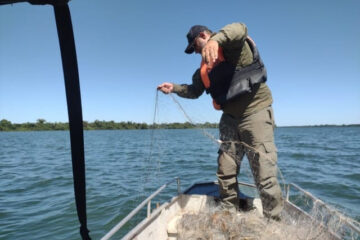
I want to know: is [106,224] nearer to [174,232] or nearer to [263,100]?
[174,232]

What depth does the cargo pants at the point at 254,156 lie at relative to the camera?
10.5 ft

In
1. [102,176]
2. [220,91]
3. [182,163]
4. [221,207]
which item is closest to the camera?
[220,91]

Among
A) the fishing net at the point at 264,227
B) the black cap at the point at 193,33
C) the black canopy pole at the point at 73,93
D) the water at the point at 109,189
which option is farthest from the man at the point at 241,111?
the black canopy pole at the point at 73,93

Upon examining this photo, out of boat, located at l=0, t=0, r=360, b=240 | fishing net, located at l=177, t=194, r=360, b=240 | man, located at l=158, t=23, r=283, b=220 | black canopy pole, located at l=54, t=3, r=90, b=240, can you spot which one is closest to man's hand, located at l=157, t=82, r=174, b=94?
man, located at l=158, t=23, r=283, b=220

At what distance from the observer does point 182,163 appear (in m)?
14.5

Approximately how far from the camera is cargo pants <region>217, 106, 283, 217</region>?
125 inches

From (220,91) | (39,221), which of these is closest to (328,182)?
(220,91)

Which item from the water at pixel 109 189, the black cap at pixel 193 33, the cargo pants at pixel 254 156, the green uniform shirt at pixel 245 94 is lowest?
the water at pixel 109 189

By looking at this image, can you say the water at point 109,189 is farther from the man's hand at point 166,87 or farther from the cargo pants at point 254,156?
the man's hand at point 166,87

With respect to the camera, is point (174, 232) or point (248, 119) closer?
point (248, 119)

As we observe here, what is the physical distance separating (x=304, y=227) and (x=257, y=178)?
76 cm

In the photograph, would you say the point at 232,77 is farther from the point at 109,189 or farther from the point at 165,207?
the point at 109,189

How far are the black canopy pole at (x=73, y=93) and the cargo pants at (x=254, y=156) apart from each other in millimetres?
2679

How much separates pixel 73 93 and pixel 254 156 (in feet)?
9.36
